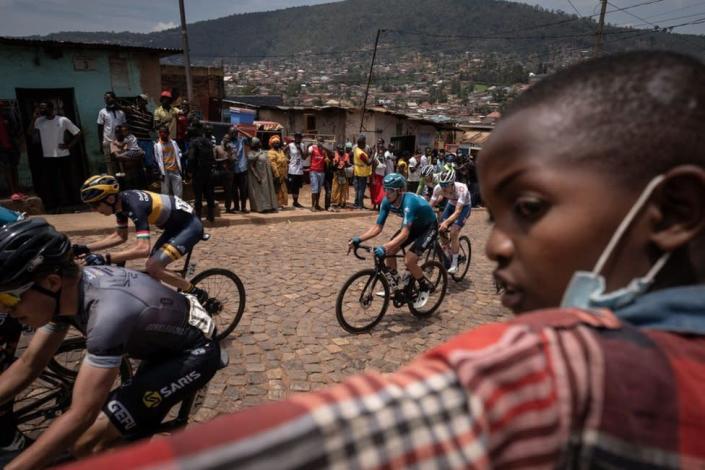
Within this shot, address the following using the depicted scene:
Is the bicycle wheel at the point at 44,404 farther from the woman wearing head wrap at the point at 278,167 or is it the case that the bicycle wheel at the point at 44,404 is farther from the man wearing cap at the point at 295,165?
the man wearing cap at the point at 295,165

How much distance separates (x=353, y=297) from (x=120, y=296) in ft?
12.8

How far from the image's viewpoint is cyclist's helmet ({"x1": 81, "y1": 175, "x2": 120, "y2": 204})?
16.1 ft

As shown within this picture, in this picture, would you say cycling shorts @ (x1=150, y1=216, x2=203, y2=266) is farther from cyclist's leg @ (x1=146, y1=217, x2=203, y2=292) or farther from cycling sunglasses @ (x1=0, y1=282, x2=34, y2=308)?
cycling sunglasses @ (x1=0, y1=282, x2=34, y2=308)

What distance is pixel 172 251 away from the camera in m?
5.34

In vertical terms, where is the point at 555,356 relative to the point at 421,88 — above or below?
below

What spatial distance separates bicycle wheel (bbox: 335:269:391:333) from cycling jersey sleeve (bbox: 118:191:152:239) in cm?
270

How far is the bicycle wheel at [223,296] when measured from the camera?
223 inches

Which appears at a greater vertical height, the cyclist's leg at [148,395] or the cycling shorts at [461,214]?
the cyclist's leg at [148,395]

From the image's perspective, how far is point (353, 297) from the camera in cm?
616

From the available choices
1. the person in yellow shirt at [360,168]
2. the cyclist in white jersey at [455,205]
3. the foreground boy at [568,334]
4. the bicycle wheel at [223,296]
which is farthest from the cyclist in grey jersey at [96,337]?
the person in yellow shirt at [360,168]

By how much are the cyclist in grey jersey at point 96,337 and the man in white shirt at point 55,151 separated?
9.57 meters

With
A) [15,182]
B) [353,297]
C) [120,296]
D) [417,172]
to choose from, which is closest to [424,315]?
[353,297]

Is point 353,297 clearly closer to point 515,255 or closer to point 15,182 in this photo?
point 515,255

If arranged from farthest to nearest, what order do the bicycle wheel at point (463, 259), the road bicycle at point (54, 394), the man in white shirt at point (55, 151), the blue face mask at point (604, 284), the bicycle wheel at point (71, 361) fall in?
the man in white shirt at point (55, 151) < the bicycle wheel at point (463, 259) < the bicycle wheel at point (71, 361) < the road bicycle at point (54, 394) < the blue face mask at point (604, 284)
